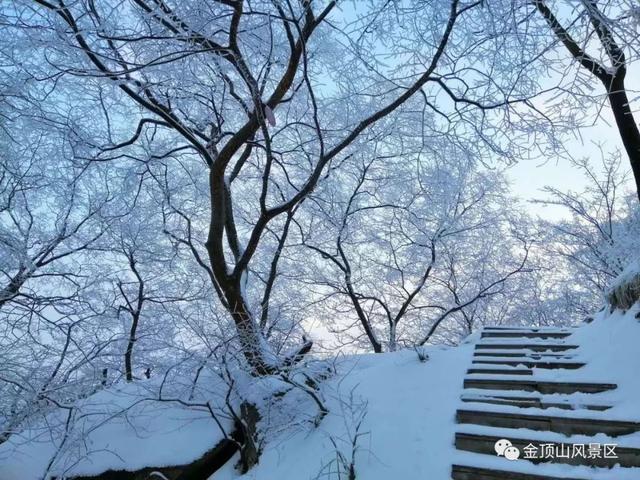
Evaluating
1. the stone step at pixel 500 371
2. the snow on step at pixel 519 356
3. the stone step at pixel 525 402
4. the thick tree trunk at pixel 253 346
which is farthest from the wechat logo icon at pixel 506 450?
the thick tree trunk at pixel 253 346

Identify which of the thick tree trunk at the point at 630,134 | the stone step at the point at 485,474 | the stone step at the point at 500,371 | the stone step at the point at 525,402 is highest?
the thick tree trunk at the point at 630,134

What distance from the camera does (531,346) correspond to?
17.3 ft

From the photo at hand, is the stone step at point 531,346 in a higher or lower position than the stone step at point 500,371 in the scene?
higher

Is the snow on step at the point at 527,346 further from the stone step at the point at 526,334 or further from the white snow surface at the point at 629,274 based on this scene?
the white snow surface at the point at 629,274

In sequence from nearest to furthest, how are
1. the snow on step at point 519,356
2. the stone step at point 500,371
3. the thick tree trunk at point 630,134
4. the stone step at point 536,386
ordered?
the stone step at point 536,386
the stone step at point 500,371
the snow on step at point 519,356
the thick tree trunk at point 630,134

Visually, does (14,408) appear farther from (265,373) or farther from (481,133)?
(481,133)

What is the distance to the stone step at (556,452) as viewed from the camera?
2.84m

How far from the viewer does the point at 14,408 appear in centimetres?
540

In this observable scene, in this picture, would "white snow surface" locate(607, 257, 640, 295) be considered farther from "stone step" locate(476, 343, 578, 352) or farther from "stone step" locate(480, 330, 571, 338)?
"stone step" locate(480, 330, 571, 338)

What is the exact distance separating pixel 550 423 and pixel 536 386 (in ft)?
2.44

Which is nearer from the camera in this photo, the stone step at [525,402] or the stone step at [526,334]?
the stone step at [525,402]

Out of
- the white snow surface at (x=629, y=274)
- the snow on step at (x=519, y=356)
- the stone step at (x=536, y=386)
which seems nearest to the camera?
the stone step at (x=536, y=386)

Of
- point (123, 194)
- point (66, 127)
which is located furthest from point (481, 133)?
point (123, 194)

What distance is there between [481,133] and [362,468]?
14.7 feet
